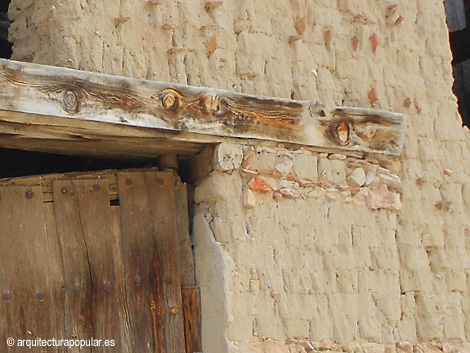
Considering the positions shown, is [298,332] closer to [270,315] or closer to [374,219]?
[270,315]

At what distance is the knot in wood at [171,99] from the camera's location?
3879 millimetres

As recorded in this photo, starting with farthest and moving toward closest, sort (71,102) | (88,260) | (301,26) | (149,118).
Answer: (301,26)
(88,260)
(149,118)
(71,102)

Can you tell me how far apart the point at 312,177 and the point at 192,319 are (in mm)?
870

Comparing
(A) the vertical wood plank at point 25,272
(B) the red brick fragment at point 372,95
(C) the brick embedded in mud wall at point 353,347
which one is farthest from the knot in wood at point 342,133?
(A) the vertical wood plank at point 25,272

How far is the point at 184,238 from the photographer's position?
4.33 metres

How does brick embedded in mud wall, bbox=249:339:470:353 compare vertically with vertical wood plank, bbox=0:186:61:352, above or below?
below

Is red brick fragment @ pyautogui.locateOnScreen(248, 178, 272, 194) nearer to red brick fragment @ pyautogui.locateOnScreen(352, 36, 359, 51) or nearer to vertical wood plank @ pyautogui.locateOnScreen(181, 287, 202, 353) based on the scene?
vertical wood plank @ pyautogui.locateOnScreen(181, 287, 202, 353)

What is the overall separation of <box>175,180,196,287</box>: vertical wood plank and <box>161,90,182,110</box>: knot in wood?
0.58m

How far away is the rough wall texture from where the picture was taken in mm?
4066

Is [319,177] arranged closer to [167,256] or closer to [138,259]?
[167,256]

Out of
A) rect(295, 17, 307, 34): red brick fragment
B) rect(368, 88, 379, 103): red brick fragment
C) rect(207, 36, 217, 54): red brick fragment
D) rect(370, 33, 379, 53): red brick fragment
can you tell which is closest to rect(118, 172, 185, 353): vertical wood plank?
rect(207, 36, 217, 54): red brick fragment

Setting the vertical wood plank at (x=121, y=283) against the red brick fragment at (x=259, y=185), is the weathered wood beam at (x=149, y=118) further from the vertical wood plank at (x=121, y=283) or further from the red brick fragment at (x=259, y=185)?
the vertical wood plank at (x=121, y=283)

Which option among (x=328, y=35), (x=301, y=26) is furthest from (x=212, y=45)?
(x=328, y=35)

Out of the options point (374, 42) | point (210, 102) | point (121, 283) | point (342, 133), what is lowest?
point (121, 283)
